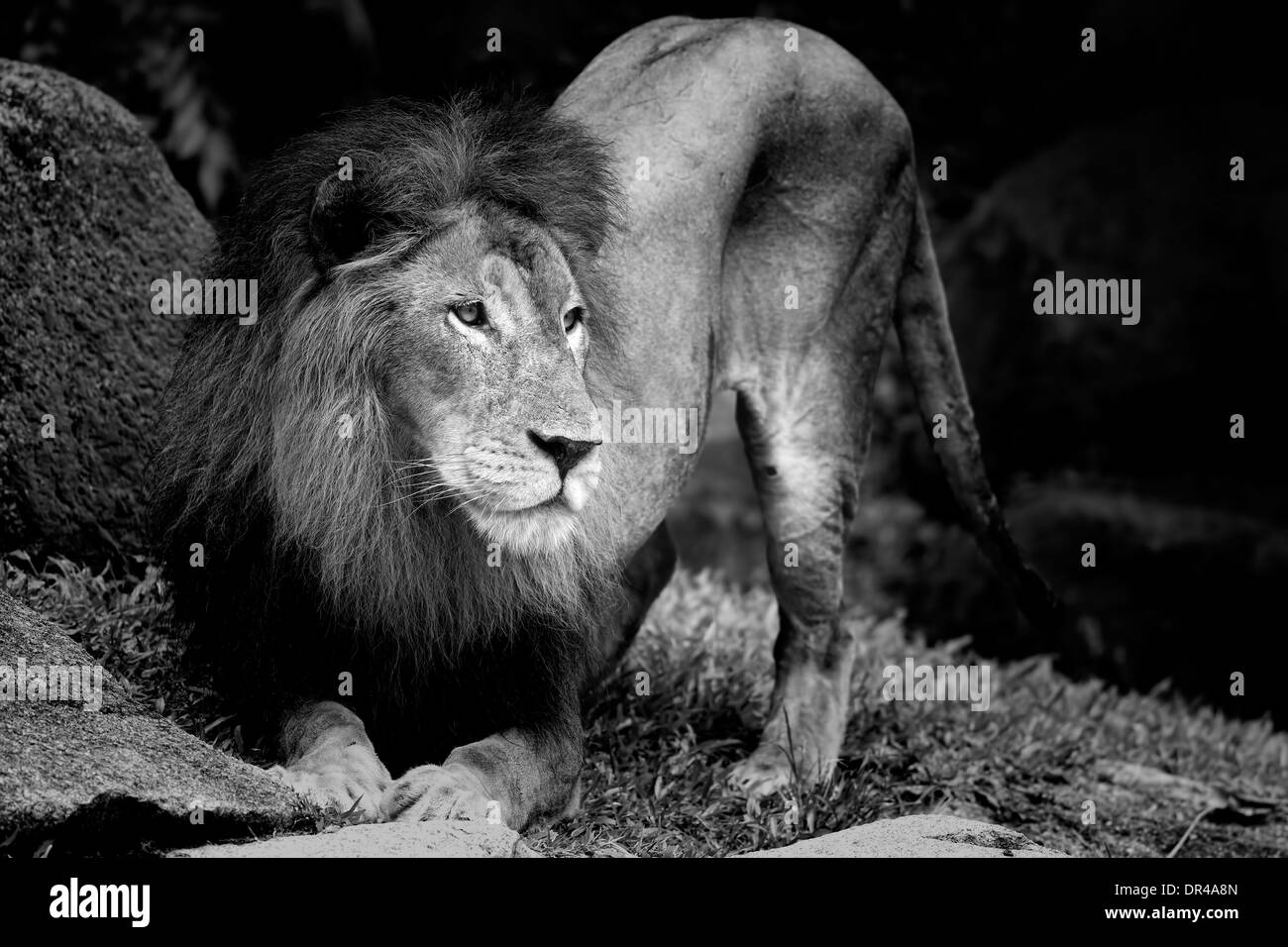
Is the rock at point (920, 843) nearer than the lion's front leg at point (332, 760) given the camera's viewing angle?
No

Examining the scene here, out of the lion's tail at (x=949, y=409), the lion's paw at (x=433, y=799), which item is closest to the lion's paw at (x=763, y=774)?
the lion's tail at (x=949, y=409)

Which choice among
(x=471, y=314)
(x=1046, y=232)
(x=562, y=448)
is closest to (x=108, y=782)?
(x=562, y=448)

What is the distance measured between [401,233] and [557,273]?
38 centimetres

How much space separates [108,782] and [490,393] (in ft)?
3.59

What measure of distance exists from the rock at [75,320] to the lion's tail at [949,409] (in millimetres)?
2356

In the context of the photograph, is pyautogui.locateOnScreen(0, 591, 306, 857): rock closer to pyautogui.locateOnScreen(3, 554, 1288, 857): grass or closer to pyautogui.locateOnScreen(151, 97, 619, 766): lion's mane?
pyautogui.locateOnScreen(151, 97, 619, 766): lion's mane

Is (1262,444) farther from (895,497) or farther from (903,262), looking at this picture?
(903,262)

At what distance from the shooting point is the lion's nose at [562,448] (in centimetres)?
349

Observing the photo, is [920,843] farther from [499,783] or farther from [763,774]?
[763,774]

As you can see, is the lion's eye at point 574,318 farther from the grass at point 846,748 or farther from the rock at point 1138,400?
the rock at point 1138,400

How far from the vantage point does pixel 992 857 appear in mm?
3463

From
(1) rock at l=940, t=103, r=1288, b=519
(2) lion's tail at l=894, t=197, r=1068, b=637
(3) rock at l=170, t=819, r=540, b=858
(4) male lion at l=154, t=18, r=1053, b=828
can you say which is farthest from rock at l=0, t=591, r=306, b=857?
(1) rock at l=940, t=103, r=1288, b=519

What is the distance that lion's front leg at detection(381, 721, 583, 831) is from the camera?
11.3ft

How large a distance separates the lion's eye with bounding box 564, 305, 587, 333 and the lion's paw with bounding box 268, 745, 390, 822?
1080 mm
